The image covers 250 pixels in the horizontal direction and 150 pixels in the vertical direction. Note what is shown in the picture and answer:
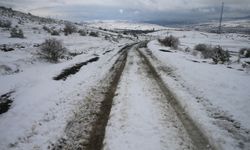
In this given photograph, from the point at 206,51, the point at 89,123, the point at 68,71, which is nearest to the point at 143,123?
the point at 89,123

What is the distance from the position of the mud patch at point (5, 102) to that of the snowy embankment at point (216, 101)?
26.7 ft

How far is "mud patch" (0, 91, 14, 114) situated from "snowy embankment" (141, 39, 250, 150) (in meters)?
8.15

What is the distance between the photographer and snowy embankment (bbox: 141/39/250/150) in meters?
7.93

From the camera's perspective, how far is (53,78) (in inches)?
637

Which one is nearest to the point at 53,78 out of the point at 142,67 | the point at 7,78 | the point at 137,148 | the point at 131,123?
the point at 7,78

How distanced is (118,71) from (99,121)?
955 centimetres

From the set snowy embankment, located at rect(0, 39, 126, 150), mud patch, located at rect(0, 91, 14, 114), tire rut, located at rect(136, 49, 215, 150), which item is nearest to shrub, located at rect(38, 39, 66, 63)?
snowy embankment, located at rect(0, 39, 126, 150)

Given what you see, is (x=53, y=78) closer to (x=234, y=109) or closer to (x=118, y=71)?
(x=118, y=71)

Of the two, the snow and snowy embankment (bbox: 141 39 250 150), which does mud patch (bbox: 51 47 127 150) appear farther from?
snowy embankment (bbox: 141 39 250 150)

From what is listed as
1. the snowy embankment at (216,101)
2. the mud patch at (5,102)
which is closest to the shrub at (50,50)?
the mud patch at (5,102)

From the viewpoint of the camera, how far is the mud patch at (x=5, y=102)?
10719mm

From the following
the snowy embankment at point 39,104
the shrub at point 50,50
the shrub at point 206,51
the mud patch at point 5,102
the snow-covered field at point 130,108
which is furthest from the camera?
the shrub at point 206,51

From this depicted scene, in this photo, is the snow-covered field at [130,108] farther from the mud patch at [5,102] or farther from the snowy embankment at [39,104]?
the mud patch at [5,102]

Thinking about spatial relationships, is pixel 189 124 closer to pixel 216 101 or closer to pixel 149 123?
pixel 149 123
